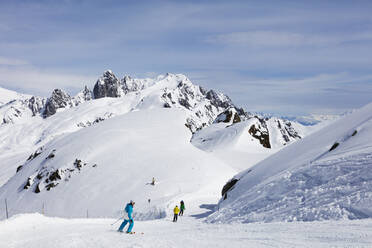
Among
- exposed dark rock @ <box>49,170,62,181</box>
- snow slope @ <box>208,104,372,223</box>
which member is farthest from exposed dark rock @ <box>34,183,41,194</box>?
snow slope @ <box>208,104,372,223</box>

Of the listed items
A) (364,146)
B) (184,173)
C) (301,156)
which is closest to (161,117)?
(184,173)

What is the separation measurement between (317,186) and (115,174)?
99.6 feet

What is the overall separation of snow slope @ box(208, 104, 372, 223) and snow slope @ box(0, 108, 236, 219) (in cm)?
1100

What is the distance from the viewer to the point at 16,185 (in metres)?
48.5

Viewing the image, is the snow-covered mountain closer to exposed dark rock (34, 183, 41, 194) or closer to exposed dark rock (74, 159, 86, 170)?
exposed dark rock (34, 183, 41, 194)

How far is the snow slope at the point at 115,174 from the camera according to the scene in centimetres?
3488

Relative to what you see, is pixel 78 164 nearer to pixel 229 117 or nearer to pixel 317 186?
pixel 317 186

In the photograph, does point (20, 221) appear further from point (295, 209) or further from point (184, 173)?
point (184, 173)

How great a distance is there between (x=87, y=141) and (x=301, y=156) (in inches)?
1523

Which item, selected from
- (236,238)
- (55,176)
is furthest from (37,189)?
(236,238)

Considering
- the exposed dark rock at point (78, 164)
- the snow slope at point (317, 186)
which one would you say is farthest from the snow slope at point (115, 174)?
the snow slope at point (317, 186)

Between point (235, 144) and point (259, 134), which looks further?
point (259, 134)

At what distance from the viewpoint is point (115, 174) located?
41.0 metres

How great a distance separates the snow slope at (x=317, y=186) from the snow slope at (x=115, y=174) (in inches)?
433
